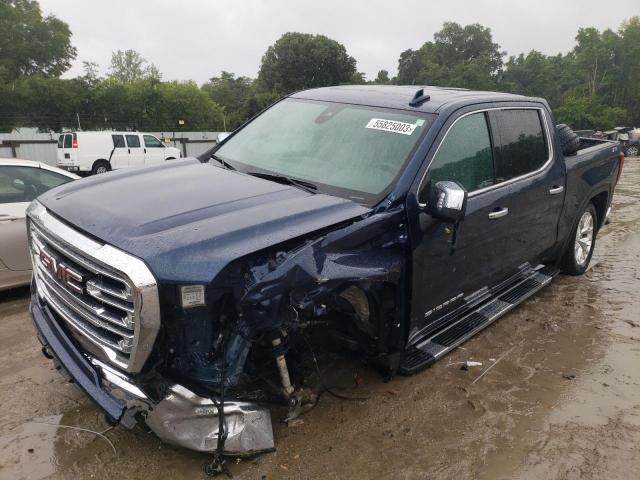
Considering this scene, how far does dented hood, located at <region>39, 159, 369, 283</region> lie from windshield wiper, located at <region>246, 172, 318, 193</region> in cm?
9

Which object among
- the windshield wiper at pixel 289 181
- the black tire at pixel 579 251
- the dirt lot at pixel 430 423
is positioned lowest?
the dirt lot at pixel 430 423

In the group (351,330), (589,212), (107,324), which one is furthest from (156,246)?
(589,212)

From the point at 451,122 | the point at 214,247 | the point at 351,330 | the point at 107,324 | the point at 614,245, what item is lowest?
the point at 614,245

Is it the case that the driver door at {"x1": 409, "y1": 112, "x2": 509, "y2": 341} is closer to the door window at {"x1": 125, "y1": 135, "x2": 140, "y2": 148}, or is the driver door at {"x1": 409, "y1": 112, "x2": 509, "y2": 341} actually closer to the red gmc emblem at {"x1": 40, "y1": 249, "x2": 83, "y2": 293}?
the red gmc emblem at {"x1": 40, "y1": 249, "x2": 83, "y2": 293}

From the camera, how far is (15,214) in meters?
→ 4.84

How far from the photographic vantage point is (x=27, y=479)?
254 cm

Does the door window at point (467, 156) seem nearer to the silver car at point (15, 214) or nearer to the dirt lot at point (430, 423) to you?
the dirt lot at point (430, 423)

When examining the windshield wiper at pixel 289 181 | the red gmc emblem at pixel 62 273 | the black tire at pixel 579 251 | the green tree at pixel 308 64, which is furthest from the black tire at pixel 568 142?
the green tree at pixel 308 64

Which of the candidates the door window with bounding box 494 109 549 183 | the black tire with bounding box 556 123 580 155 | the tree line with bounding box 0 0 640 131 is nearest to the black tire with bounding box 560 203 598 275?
the black tire with bounding box 556 123 580 155

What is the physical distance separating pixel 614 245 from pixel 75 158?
61.3 feet

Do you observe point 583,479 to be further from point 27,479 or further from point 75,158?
point 75,158

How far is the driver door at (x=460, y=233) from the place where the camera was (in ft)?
10.3

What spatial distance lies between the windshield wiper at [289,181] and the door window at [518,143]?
1.54 m

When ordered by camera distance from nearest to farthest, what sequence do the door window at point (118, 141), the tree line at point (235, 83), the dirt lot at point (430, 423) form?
1. the dirt lot at point (430, 423)
2. the door window at point (118, 141)
3. the tree line at point (235, 83)
